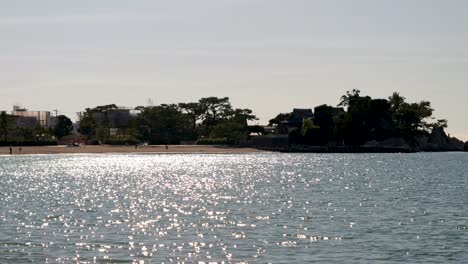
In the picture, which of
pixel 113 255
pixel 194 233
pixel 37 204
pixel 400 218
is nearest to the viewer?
Result: pixel 113 255

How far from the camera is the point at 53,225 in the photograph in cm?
4484

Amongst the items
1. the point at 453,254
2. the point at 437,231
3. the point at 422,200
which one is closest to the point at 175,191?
the point at 422,200

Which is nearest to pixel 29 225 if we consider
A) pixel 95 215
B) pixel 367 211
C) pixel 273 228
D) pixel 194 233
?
pixel 95 215

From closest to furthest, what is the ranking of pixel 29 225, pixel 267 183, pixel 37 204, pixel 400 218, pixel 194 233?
pixel 194 233 → pixel 29 225 → pixel 400 218 → pixel 37 204 → pixel 267 183

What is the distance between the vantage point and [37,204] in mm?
59812

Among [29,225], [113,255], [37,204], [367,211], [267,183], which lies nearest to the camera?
[113,255]

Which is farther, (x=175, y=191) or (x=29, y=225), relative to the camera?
Answer: (x=175, y=191)

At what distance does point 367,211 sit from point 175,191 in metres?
26.8

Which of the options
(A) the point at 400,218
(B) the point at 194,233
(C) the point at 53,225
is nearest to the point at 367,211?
(A) the point at 400,218

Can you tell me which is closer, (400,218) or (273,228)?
(273,228)

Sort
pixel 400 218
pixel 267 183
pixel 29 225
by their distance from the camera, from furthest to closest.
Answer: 1. pixel 267 183
2. pixel 400 218
3. pixel 29 225

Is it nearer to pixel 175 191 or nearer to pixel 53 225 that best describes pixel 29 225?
pixel 53 225

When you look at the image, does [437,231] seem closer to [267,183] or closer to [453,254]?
[453,254]

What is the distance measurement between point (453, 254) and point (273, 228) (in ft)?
36.4
